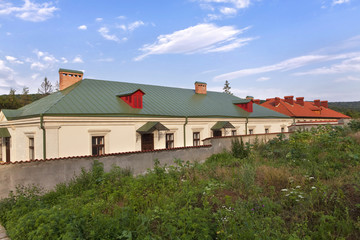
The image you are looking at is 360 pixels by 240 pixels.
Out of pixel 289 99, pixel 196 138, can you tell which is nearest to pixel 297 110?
pixel 289 99

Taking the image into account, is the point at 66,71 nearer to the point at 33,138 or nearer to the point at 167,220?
the point at 33,138

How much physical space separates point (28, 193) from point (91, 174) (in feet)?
6.46

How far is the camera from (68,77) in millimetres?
17156

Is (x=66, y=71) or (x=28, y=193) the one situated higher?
(x=66, y=71)

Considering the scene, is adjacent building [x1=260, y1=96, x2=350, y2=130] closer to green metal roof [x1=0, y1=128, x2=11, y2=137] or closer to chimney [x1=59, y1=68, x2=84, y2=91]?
chimney [x1=59, y1=68, x2=84, y2=91]

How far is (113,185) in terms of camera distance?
783 cm

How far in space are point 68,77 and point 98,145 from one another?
654cm

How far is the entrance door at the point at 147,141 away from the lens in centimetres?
1559

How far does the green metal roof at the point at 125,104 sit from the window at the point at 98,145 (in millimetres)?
1475

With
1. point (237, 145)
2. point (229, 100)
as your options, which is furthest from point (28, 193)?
point (229, 100)

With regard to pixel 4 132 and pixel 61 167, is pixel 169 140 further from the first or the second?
pixel 4 132

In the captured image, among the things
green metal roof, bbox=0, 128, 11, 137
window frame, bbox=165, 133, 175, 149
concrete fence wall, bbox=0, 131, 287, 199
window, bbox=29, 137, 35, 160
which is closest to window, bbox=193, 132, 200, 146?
window frame, bbox=165, 133, 175, 149

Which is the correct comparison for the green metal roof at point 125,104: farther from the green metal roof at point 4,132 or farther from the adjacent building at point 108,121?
→ the green metal roof at point 4,132

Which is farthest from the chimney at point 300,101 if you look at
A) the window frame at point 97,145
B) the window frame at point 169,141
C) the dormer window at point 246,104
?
the window frame at point 97,145
